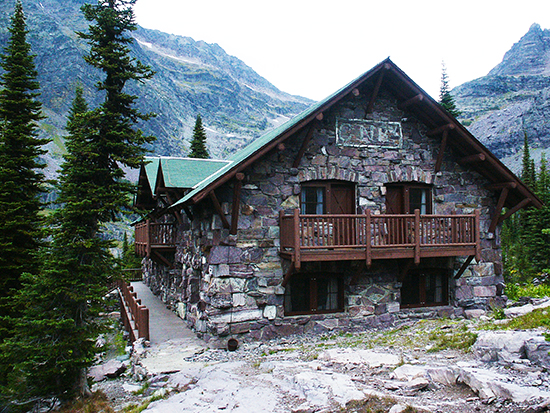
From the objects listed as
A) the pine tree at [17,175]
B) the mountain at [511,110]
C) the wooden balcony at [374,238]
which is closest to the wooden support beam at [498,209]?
the wooden balcony at [374,238]

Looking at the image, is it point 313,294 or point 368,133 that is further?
point 368,133

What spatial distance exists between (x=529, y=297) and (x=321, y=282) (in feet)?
26.4

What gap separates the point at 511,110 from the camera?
135 m

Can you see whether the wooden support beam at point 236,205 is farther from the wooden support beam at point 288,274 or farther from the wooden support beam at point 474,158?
the wooden support beam at point 474,158

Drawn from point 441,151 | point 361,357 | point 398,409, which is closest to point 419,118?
point 441,151

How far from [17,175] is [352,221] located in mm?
11869

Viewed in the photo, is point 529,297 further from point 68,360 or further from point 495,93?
point 495,93

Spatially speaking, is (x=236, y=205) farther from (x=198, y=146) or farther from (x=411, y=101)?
(x=198, y=146)

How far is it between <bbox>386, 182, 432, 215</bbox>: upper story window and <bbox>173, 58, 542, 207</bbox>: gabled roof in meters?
1.79

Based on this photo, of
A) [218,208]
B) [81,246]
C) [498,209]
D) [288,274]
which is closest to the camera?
[81,246]

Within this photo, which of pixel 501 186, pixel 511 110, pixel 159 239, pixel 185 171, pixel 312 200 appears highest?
pixel 511 110

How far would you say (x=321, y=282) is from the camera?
41.7 feet

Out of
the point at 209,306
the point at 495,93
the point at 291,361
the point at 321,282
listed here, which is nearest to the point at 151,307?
the point at 209,306

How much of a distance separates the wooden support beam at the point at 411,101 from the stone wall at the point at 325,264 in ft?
0.74
